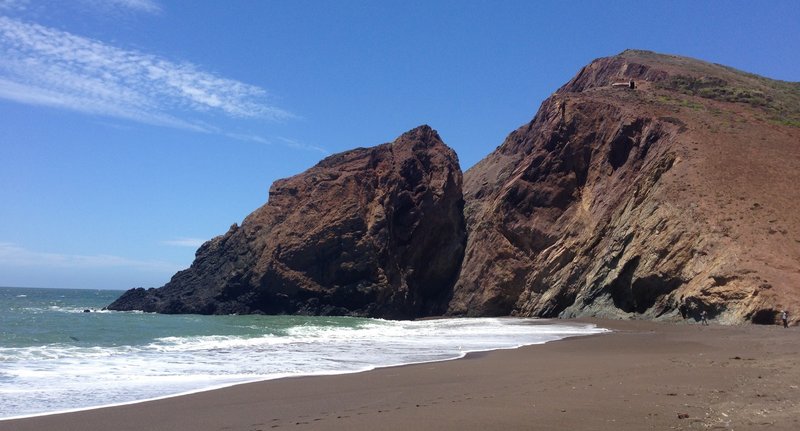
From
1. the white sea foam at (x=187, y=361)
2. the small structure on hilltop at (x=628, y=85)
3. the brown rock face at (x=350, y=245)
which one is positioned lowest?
the white sea foam at (x=187, y=361)

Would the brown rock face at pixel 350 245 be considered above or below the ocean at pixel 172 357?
above

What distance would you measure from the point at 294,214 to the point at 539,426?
4314 cm

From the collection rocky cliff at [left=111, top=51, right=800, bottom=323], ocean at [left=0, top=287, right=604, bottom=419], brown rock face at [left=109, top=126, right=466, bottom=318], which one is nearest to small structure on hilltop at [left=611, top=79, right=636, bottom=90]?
rocky cliff at [left=111, top=51, right=800, bottom=323]

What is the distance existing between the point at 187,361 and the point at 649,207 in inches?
1033

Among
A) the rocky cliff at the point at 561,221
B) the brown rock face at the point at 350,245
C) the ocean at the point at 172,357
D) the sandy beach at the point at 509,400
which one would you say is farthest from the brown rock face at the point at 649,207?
the sandy beach at the point at 509,400

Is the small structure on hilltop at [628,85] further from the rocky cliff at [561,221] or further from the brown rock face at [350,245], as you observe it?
the brown rock face at [350,245]

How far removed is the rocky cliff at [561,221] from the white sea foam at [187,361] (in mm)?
7878

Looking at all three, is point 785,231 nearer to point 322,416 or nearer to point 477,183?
point 322,416

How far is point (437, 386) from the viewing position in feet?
37.1

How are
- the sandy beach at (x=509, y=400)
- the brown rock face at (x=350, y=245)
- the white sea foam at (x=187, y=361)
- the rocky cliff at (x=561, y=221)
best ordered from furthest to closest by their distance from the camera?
the brown rock face at (x=350, y=245)
the rocky cliff at (x=561, y=221)
the white sea foam at (x=187, y=361)
the sandy beach at (x=509, y=400)

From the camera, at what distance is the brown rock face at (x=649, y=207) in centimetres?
2744

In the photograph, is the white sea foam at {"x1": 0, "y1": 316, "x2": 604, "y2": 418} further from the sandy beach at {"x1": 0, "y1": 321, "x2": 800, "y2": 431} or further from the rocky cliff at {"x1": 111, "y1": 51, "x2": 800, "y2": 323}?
the rocky cliff at {"x1": 111, "y1": 51, "x2": 800, "y2": 323}

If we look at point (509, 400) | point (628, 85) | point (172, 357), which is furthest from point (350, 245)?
point (509, 400)

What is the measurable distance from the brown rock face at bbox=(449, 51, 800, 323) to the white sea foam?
6438mm
